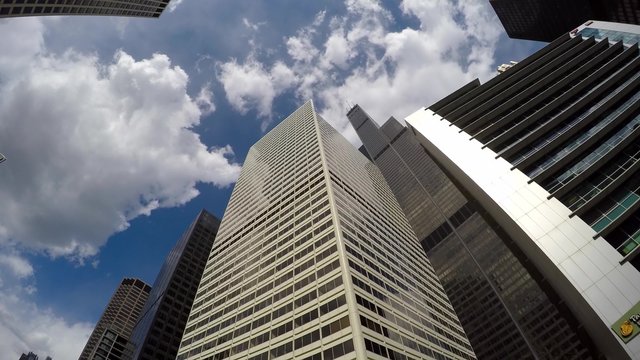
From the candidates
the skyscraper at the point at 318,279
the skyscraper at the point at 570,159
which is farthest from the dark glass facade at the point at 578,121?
the skyscraper at the point at 318,279

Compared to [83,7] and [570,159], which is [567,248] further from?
[83,7]

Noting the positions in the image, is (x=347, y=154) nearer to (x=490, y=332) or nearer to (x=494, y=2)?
(x=490, y=332)

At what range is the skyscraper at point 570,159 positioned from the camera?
3453cm

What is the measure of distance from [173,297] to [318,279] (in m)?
93.1

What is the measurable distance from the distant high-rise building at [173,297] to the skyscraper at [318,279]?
44.7 metres

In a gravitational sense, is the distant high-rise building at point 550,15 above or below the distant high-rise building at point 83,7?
above

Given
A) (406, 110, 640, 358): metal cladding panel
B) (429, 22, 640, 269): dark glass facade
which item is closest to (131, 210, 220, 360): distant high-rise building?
(406, 110, 640, 358): metal cladding panel

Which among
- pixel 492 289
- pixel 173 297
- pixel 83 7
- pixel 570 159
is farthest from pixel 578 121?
pixel 173 297

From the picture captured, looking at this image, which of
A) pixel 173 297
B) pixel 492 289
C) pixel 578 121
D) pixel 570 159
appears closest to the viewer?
pixel 570 159

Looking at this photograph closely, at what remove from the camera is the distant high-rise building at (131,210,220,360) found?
4321 inches

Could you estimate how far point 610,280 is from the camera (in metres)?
33.2

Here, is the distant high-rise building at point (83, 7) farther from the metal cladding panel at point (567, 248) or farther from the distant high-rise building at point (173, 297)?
the distant high-rise building at point (173, 297)

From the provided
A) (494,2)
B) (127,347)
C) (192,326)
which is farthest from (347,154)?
(494,2)

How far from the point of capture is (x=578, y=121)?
51.8 metres
